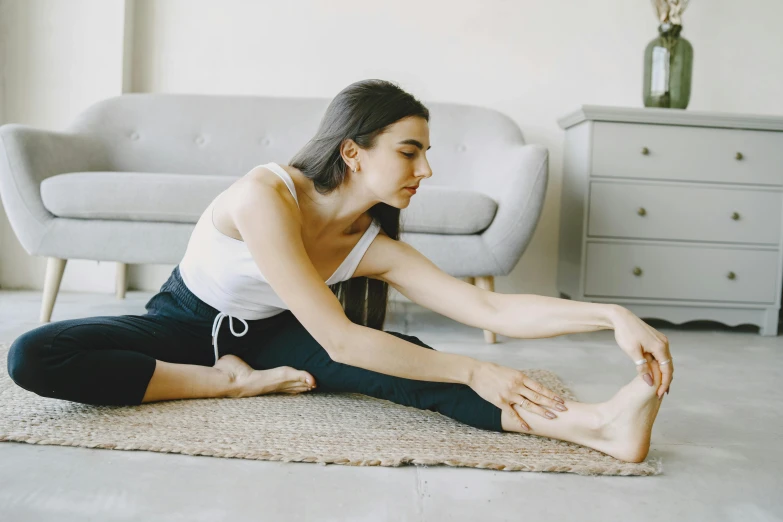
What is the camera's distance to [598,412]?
3.49ft

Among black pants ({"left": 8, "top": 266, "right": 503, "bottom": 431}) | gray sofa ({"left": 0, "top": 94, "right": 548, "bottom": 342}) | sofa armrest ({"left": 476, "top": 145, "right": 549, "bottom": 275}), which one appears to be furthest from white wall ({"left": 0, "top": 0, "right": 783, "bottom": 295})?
black pants ({"left": 8, "top": 266, "right": 503, "bottom": 431})

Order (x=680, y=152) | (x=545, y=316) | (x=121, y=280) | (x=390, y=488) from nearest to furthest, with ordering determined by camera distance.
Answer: (x=390, y=488) < (x=545, y=316) < (x=680, y=152) < (x=121, y=280)

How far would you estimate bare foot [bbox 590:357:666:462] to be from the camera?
100 centimetres

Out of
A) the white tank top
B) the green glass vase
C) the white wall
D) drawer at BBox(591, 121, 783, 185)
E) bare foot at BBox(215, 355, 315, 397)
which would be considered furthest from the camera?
the white wall

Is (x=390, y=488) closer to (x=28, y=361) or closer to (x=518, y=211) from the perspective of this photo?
(x=28, y=361)

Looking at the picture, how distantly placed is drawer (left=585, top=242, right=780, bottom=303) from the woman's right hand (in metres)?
1.39

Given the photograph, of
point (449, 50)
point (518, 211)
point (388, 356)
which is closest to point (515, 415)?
point (388, 356)

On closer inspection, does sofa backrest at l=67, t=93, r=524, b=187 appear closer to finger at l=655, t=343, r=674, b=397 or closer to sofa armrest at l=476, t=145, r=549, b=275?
sofa armrest at l=476, t=145, r=549, b=275

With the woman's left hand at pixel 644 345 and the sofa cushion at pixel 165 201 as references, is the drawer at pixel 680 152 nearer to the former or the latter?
the sofa cushion at pixel 165 201

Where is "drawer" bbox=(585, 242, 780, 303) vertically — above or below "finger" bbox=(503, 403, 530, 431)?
above

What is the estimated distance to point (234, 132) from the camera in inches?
105

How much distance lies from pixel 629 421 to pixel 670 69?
6.36 ft

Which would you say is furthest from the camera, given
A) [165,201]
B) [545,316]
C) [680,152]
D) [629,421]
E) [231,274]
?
[680,152]

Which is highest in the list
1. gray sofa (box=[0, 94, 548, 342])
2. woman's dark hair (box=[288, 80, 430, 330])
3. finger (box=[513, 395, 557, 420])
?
woman's dark hair (box=[288, 80, 430, 330])
